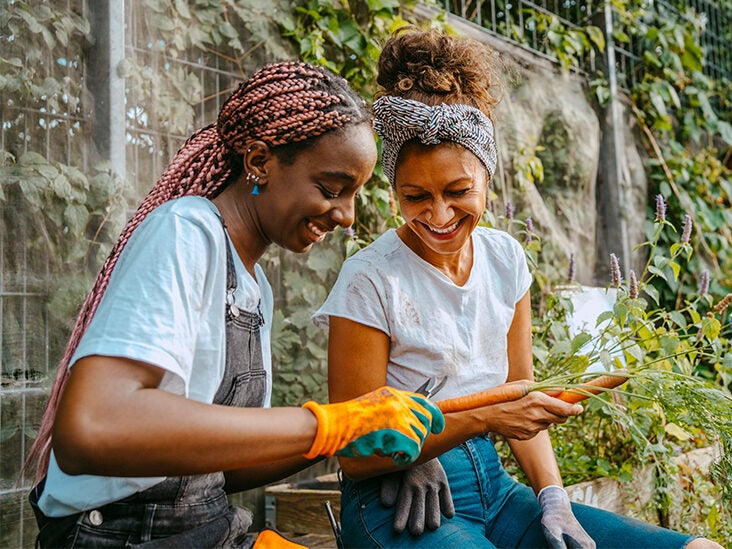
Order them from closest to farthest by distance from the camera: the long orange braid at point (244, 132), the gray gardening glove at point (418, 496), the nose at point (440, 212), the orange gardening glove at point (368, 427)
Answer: the orange gardening glove at point (368, 427), the long orange braid at point (244, 132), the gray gardening glove at point (418, 496), the nose at point (440, 212)

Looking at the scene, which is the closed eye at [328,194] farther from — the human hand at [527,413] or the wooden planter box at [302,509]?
the wooden planter box at [302,509]

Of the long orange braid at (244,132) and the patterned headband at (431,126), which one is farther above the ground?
the patterned headband at (431,126)

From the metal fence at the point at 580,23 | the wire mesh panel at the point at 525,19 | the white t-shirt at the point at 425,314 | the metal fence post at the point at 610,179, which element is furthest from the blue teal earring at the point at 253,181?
the metal fence post at the point at 610,179

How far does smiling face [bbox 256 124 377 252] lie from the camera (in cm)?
154

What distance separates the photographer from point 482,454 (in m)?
1.93

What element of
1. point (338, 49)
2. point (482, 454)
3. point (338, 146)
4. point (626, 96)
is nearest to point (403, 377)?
point (482, 454)

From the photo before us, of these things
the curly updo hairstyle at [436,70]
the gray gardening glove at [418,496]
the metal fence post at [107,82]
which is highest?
the metal fence post at [107,82]

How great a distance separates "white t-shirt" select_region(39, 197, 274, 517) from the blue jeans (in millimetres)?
568

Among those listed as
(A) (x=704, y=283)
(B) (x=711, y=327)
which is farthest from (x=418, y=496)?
(A) (x=704, y=283)

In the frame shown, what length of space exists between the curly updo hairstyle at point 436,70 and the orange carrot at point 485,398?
0.74 metres

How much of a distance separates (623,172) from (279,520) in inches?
147

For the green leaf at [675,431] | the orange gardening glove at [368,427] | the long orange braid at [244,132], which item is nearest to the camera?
the orange gardening glove at [368,427]

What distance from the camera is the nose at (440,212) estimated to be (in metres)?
1.93

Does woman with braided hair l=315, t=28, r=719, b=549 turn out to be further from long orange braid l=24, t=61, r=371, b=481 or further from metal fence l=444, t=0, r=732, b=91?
metal fence l=444, t=0, r=732, b=91
